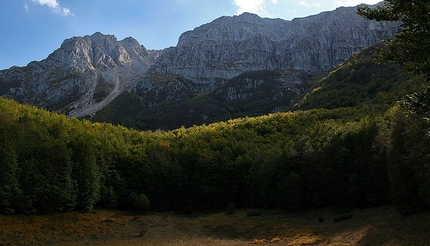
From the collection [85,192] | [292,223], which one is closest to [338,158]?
[292,223]

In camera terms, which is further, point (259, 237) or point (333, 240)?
point (259, 237)

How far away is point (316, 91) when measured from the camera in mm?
132625

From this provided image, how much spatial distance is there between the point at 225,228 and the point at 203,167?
71.6 ft

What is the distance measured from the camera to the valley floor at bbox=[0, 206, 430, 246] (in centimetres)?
2891

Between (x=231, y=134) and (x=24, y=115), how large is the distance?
150 feet

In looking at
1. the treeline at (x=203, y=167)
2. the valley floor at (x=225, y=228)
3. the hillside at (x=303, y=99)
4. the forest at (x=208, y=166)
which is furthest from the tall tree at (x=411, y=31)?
the hillside at (x=303, y=99)

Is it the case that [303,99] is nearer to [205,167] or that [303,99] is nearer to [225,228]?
[205,167]

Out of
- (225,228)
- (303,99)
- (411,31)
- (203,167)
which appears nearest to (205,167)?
(203,167)

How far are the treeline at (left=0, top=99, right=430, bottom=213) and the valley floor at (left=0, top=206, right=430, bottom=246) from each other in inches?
110

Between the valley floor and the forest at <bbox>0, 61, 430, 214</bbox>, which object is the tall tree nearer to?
the valley floor

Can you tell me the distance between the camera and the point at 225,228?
45250mm

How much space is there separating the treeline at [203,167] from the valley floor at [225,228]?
279cm

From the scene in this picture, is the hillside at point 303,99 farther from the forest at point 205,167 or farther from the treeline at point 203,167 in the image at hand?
the treeline at point 203,167

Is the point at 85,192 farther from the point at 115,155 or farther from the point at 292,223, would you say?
the point at 292,223
